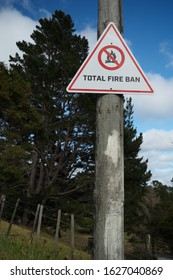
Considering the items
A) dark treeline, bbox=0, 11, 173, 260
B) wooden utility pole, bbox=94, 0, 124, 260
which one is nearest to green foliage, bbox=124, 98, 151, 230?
dark treeline, bbox=0, 11, 173, 260

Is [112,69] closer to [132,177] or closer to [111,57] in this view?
[111,57]

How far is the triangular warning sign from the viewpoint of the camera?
276cm

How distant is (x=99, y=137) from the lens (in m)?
2.70

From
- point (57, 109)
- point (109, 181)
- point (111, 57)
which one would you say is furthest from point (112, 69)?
point (57, 109)

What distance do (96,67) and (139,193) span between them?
23148 millimetres

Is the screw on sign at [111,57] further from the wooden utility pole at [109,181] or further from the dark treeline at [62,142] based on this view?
the dark treeline at [62,142]

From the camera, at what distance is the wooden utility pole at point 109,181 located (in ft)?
8.30

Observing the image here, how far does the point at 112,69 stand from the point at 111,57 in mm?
100

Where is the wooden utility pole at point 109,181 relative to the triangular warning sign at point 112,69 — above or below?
below

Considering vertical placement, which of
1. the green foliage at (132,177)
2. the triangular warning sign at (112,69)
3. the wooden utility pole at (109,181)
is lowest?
the wooden utility pole at (109,181)

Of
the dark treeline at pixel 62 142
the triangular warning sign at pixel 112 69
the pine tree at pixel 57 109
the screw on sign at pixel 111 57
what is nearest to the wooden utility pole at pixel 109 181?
the triangular warning sign at pixel 112 69

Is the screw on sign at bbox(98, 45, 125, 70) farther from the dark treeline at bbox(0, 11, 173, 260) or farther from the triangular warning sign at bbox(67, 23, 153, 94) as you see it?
the dark treeline at bbox(0, 11, 173, 260)
